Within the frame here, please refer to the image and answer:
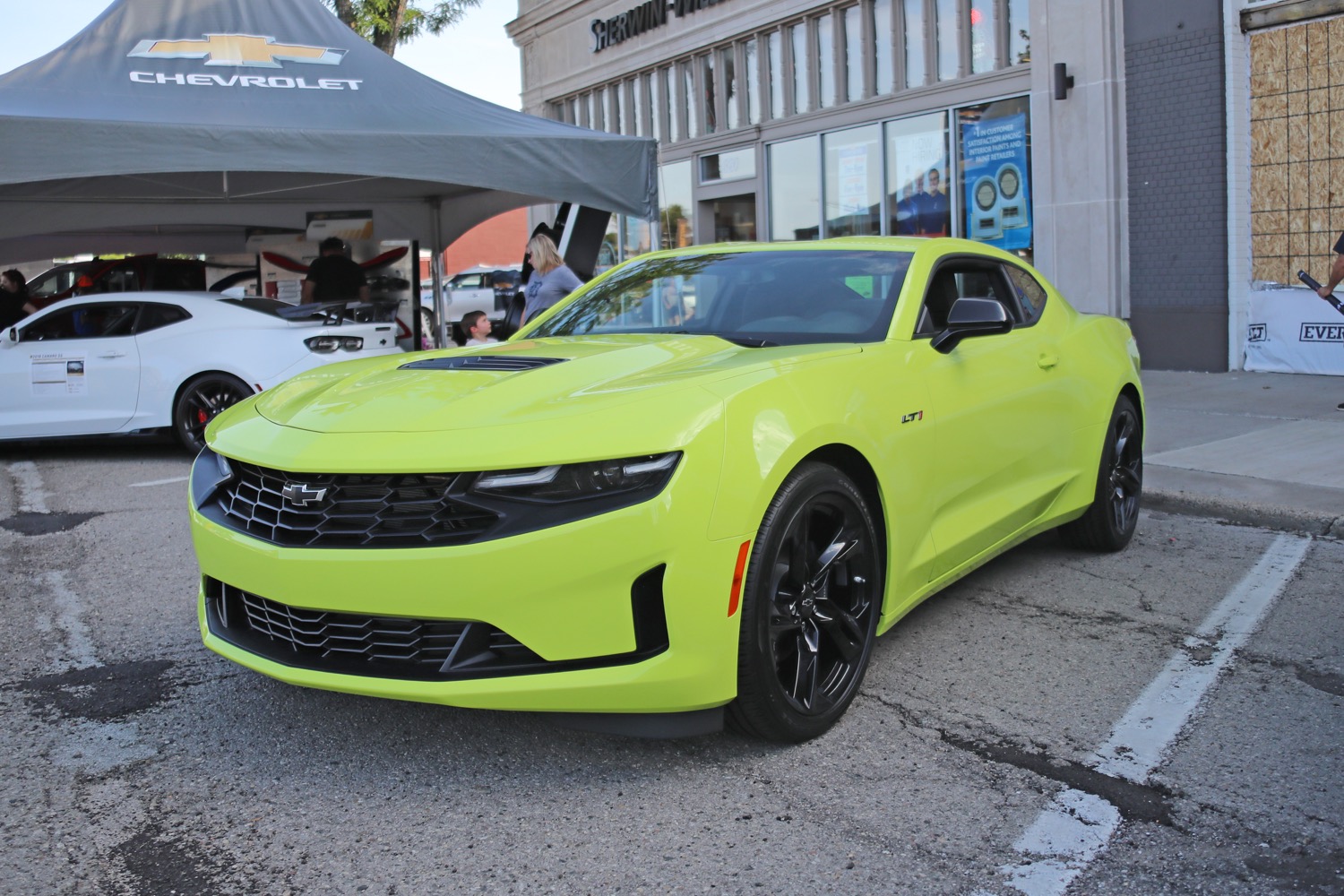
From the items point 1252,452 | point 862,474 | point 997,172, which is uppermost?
point 997,172

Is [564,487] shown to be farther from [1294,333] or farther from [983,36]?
[983,36]

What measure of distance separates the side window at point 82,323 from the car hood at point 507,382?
5.99 m

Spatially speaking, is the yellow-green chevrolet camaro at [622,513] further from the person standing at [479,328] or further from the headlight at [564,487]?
the person standing at [479,328]

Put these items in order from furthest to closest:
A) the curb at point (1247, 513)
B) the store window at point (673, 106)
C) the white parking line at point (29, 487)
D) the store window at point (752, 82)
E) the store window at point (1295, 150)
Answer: the store window at point (673, 106) < the store window at point (752, 82) < the store window at point (1295, 150) < the white parking line at point (29, 487) < the curb at point (1247, 513)

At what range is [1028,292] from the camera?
17.6ft

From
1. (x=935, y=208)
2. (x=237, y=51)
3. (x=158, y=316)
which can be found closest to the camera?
(x=158, y=316)

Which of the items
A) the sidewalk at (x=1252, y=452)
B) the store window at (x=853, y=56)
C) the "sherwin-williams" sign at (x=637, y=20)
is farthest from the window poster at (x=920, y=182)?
the "sherwin-williams" sign at (x=637, y=20)

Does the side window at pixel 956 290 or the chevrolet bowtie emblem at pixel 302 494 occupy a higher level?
the side window at pixel 956 290

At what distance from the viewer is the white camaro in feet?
30.7

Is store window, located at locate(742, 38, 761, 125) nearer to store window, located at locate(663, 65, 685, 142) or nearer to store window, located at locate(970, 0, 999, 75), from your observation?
store window, located at locate(663, 65, 685, 142)

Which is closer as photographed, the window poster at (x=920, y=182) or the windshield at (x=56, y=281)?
the windshield at (x=56, y=281)

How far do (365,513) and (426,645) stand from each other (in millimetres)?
372

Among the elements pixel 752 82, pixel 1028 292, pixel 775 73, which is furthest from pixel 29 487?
pixel 752 82

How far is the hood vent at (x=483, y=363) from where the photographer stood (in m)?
3.83
